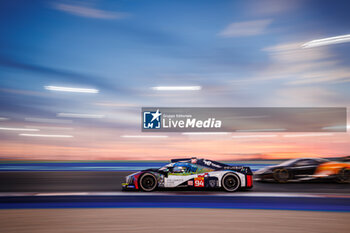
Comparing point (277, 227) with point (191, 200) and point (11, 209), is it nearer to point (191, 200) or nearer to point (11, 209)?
point (191, 200)

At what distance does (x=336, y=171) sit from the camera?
9.76 metres

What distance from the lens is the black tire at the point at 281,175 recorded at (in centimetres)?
984

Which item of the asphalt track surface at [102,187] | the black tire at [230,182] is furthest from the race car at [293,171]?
the black tire at [230,182]

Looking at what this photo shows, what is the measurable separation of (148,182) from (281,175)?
480 centimetres

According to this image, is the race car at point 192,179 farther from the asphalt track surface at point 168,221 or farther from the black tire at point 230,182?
the asphalt track surface at point 168,221

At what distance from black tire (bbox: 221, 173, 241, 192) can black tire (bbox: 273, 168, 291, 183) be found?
2713 millimetres

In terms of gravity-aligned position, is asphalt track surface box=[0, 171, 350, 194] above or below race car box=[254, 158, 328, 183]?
below

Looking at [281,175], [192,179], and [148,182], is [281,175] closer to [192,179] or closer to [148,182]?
[192,179]

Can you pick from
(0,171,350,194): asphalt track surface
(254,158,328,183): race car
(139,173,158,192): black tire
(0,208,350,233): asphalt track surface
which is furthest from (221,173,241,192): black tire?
(254,158,328,183): race car

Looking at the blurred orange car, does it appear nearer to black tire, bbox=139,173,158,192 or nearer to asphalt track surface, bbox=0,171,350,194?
asphalt track surface, bbox=0,171,350,194

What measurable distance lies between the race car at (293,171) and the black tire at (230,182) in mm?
2631

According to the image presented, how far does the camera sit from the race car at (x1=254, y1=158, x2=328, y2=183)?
9.81 meters

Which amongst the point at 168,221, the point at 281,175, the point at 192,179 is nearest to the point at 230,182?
the point at 192,179

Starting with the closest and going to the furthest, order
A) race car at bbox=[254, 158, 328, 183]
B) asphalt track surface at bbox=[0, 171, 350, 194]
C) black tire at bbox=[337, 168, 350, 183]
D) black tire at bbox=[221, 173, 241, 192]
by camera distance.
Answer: black tire at bbox=[221, 173, 241, 192]
asphalt track surface at bbox=[0, 171, 350, 194]
black tire at bbox=[337, 168, 350, 183]
race car at bbox=[254, 158, 328, 183]
